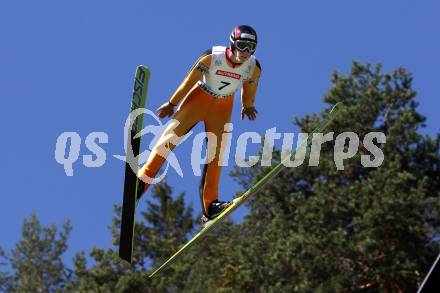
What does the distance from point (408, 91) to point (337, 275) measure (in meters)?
10.0

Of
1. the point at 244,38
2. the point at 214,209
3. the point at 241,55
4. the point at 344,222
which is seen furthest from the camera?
the point at 344,222

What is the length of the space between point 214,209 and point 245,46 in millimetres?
2192

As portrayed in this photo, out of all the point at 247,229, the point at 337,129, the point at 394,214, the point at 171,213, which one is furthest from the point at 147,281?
the point at 394,214

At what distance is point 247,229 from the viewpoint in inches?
1906

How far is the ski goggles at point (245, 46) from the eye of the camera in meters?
11.4

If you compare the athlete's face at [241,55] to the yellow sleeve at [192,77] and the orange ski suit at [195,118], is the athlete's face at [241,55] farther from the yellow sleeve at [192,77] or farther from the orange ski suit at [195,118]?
the orange ski suit at [195,118]

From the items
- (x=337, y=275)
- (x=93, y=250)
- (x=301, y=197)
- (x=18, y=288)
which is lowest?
(x=337, y=275)

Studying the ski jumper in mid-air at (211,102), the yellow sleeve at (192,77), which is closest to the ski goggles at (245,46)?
the ski jumper in mid-air at (211,102)

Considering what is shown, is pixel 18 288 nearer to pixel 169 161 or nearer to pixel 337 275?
pixel 337 275

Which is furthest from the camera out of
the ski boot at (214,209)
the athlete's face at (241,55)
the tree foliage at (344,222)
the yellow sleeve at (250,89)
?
the tree foliage at (344,222)

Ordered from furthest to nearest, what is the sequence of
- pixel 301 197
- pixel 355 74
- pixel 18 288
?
pixel 18 288 → pixel 355 74 → pixel 301 197

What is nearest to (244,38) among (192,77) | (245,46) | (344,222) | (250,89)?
(245,46)

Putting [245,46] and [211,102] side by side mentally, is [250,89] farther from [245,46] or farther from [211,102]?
[245,46]

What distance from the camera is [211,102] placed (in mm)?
12188
